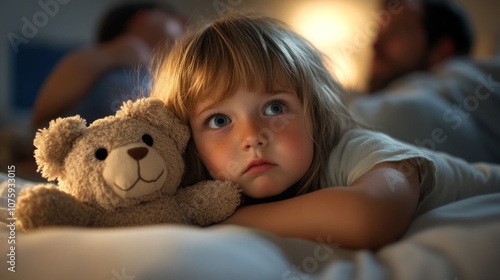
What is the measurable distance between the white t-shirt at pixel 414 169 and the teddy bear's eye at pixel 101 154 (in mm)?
356

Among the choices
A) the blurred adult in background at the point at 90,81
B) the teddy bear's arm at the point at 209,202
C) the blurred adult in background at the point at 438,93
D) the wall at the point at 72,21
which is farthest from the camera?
the wall at the point at 72,21

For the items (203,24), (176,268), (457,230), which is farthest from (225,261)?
(203,24)

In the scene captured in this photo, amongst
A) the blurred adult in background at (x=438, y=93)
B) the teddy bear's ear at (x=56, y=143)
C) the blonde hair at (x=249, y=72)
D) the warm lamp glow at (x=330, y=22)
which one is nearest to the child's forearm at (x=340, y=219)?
the blonde hair at (x=249, y=72)

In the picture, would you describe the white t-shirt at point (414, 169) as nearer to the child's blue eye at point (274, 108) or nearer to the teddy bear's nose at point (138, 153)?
the child's blue eye at point (274, 108)

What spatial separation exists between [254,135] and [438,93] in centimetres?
110

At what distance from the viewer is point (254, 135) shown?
0.65m

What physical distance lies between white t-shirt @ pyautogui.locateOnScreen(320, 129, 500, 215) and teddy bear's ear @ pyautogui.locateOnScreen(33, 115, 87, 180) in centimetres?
39

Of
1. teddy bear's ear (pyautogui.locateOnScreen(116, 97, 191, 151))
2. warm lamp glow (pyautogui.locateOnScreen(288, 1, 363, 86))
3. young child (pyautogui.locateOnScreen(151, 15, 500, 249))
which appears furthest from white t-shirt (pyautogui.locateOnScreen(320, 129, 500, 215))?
warm lamp glow (pyautogui.locateOnScreen(288, 1, 363, 86))

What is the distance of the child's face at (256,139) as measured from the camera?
0.67 meters

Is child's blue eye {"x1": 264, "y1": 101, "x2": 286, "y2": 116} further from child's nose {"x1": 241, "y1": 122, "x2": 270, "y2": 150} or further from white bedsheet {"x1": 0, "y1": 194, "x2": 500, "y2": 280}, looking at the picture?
white bedsheet {"x1": 0, "y1": 194, "x2": 500, "y2": 280}

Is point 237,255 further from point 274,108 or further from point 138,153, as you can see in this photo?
point 274,108

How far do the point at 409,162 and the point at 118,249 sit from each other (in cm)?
45

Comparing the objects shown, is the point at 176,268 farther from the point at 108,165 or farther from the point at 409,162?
the point at 409,162

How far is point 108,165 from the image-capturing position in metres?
0.56
